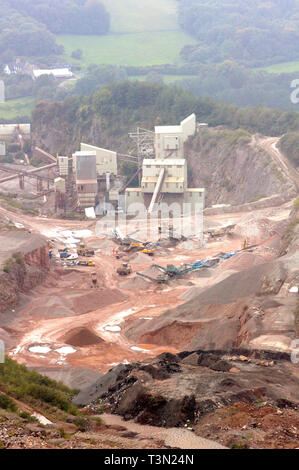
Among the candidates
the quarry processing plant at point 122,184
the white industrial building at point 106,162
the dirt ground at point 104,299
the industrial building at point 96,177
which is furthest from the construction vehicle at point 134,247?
the white industrial building at point 106,162

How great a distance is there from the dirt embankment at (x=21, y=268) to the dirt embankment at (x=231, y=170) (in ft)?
89.7

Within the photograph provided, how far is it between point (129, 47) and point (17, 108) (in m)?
56.3

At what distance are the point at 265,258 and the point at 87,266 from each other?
13341 millimetres

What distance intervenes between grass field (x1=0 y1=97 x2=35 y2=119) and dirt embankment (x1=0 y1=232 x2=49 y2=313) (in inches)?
3569

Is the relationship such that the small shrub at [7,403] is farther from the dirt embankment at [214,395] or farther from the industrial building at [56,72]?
the industrial building at [56,72]

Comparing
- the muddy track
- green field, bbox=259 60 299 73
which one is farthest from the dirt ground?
green field, bbox=259 60 299 73

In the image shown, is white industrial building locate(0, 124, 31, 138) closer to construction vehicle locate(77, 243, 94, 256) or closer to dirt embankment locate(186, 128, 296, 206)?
dirt embankment locate(186, 128, 296, 206)

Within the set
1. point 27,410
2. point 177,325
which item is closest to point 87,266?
point 177,325

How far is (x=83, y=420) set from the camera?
20.7m

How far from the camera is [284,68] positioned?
548 feet

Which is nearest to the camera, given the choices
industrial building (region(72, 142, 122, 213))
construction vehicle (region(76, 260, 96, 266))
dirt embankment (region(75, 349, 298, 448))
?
dirt embankment (region(75, 349, 298, 448))

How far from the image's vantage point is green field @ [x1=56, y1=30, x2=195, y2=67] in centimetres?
17775

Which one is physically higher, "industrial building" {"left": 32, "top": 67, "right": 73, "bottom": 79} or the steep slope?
"industrial building" {"left": 32, "top": 67, "right": 73, "bottom": 79}
